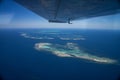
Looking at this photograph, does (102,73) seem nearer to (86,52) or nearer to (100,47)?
(100,47)

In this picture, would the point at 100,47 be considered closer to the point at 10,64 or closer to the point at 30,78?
the point at 30,78

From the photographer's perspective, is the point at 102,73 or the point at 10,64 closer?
the point at 102,73

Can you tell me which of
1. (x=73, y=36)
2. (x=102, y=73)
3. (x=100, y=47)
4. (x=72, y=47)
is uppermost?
(x=73, y=36)

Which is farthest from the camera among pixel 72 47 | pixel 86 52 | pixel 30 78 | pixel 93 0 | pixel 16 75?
pixel 30 78

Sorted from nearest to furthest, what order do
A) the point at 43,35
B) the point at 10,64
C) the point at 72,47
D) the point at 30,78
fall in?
1. the point at 43,35
2. the point at 72,47
3. the point at 30,78
4. the point at 10,64

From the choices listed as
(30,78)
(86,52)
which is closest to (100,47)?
(86,52)

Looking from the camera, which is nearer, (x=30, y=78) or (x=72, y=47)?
(x=72, y=47)

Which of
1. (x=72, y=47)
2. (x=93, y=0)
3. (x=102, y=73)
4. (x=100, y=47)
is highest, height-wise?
(x=93, y=0)

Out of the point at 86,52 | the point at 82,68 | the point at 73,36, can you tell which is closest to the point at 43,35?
the point at 73,36

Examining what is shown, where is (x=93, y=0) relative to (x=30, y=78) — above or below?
above
